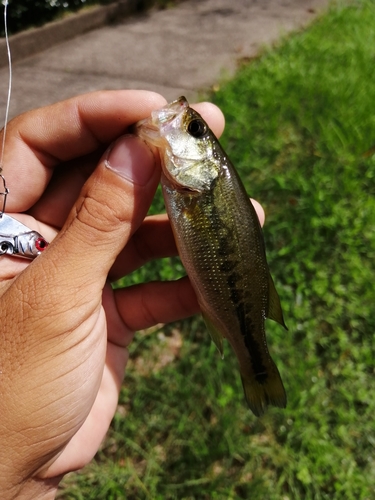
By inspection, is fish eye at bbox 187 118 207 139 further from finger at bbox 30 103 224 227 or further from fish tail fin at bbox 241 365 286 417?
fish tail fin at bbox 241 365 286 417

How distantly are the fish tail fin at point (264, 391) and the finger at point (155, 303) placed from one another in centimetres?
61

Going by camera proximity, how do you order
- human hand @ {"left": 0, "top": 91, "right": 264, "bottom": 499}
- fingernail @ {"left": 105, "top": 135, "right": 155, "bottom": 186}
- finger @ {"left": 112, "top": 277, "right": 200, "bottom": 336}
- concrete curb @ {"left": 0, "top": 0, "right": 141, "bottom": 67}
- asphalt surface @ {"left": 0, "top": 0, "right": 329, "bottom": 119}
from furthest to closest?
concrete curb @ {"left": 0, "top": 0, "right": 141, "bottom": 67} < asphalt surface @ {"left": 0, "top": 0, "right": 329, "bottom": 119} < finger @ {"left": 112, "top": 277, "right": 200, "bottom": 336} < fingernail @ {"left": 105, "top": 135, "right": 155, "bottom": 186} < human hand @ {"left": 0, "top": 91, "right": 264, "bottom": 499}

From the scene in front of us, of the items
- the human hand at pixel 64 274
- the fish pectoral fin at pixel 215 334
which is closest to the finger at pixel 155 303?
→ the human hand at pixel 64 274

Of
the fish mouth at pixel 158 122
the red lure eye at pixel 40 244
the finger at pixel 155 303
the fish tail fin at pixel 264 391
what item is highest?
the fish mouth at pixel 158 122

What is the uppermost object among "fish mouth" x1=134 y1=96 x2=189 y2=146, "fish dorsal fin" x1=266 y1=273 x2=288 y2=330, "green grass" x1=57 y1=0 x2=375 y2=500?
"fish mouth" x1=134 y1=96 x2=189 y2=146

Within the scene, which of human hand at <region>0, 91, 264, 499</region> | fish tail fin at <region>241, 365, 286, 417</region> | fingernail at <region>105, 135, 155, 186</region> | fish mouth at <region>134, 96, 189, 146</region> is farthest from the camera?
fish tail fin at <region>241, 365, 286, 417</region>

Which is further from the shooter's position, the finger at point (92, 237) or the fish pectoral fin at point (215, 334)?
the fish pectoral fin at point (215, 334)

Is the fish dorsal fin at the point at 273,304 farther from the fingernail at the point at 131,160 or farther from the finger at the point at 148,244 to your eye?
the fingernail at the point at 131,160

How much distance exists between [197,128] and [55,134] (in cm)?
84

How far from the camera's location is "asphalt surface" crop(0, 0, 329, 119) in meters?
6.12

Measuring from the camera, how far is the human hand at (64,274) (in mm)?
1901

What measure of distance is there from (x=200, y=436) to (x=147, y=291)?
105 centimetres

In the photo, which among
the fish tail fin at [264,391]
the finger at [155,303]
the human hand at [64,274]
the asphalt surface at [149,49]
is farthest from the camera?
the asphalt surface at [149,49]

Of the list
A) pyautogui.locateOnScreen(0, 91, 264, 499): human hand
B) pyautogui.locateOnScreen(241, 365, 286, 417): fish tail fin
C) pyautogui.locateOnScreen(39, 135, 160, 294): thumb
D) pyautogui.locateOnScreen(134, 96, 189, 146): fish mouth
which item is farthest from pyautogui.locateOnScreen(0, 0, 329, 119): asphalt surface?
pyautogui.locateOnScreen(241, 365, 286, 417): fish tail fin
